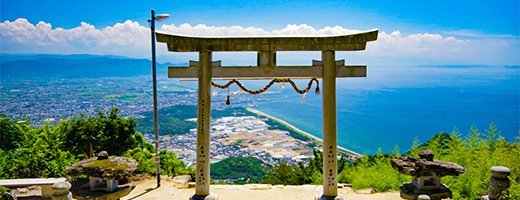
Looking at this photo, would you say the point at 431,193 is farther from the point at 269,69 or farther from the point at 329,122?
the point at 269,69

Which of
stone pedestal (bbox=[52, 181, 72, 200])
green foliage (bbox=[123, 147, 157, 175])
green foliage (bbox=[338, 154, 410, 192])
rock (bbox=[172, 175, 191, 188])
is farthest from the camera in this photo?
green foliage (bbox=[123, 147, 157, 175])

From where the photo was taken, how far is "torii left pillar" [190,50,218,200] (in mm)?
7242

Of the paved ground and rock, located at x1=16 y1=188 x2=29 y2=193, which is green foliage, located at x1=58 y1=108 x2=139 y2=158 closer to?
the paved ground

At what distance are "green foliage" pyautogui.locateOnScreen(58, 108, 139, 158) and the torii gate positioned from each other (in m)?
5.37

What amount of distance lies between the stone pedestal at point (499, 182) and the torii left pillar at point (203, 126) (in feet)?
14.9

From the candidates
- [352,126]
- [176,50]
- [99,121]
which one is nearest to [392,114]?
[352,126]

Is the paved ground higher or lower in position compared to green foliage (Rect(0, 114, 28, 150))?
lower

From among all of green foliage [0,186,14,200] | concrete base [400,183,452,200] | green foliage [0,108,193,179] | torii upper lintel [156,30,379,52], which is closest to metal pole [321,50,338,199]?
torii upper lintel [156,30,379,52]

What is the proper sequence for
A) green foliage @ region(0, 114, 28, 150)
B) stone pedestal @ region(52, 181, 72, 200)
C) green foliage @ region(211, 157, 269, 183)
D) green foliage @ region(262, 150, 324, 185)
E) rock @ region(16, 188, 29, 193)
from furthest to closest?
green foliage @ region(211, 157, 269, 183) < green foliage @ region(0, 114, 28, 150) < green foliage @ region(262, 150, 324, 185) < rock @ region(16, 188, 29, 193) < stone pedestal @ region(52, 181, 72, 200)

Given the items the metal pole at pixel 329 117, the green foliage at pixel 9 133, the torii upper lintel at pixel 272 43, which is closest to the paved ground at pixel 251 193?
the metal pole at pixel 329 117

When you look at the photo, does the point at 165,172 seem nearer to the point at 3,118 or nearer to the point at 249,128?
the point at 3,118

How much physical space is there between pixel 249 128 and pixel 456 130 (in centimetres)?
1916

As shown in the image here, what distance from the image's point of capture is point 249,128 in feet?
92.3

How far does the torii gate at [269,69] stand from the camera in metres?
7.06
